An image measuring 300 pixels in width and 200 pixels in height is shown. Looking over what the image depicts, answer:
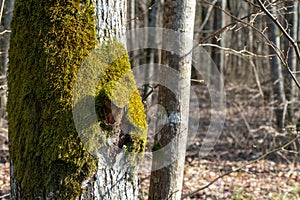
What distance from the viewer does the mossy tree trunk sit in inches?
90.9

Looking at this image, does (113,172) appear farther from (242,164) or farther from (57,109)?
(242,164)

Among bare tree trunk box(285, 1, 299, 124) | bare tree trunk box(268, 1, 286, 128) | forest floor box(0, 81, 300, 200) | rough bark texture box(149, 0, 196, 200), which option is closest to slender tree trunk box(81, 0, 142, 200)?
rough bark texture box(149, 0, 196, 200)

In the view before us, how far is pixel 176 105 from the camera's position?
4109mm

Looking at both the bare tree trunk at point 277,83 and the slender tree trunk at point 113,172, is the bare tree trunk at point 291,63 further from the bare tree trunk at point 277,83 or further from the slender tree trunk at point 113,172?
the slender tree trunk at point 113,172

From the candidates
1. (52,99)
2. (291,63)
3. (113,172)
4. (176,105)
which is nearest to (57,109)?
(52,99)

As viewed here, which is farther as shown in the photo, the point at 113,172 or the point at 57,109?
the point at 113,172

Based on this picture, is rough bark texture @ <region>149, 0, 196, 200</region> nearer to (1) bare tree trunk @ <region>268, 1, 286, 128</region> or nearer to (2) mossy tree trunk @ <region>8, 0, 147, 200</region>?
(2) mossy tree trunk @ <region>8, 0, 147, 200</region>

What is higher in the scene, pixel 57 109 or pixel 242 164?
pixel 57 109

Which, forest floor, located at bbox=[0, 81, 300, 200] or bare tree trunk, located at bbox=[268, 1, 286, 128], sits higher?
bare tree trunk, located at bbox=[268, 1, 286, 128]

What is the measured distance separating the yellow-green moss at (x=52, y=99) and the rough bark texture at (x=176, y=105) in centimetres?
177

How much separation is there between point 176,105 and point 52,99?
6.41 ft

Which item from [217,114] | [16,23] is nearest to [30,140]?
[16,23]

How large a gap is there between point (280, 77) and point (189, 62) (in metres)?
5.82

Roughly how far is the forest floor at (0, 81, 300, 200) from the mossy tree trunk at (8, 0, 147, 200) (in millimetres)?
2250
